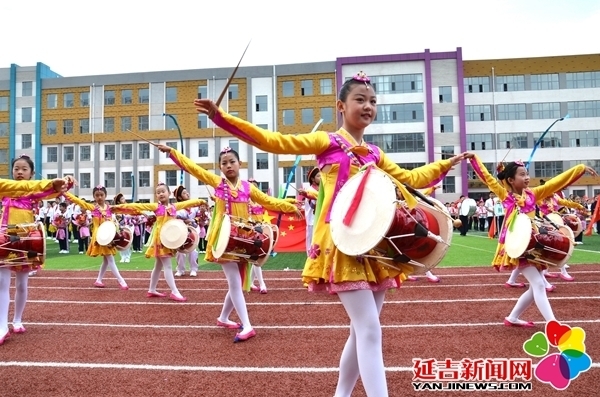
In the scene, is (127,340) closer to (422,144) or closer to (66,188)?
(66,188)


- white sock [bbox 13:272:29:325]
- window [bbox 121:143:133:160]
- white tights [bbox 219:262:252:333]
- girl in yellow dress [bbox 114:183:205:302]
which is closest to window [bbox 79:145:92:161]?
window [bbox 121:143:133:160]

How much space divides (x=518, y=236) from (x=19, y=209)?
588 cm

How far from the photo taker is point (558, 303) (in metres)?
7.14

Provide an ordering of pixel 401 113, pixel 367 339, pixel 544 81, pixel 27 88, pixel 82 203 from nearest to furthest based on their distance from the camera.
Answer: pixel 367 339
pixel 82 203
pixel 544 81
pixel 401 113
pixel 27 88

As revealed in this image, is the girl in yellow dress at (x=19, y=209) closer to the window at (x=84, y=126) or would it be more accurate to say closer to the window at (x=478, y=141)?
the window at (x=478, y=141)

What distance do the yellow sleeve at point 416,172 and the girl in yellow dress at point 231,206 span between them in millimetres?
2722

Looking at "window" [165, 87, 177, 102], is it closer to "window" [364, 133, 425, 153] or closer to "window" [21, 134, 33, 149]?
"window" [21, 134, 33, 149]

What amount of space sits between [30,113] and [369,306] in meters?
50.9

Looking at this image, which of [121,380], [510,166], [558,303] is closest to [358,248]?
[121,380]

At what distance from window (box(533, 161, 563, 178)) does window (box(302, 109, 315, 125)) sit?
19.5 meters

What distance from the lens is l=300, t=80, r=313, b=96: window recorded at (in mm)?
43094

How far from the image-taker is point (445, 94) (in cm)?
4150

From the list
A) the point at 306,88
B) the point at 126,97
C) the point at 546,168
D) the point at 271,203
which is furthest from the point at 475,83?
the point at 271,203

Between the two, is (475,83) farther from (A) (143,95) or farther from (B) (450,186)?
(A) (143,95)
